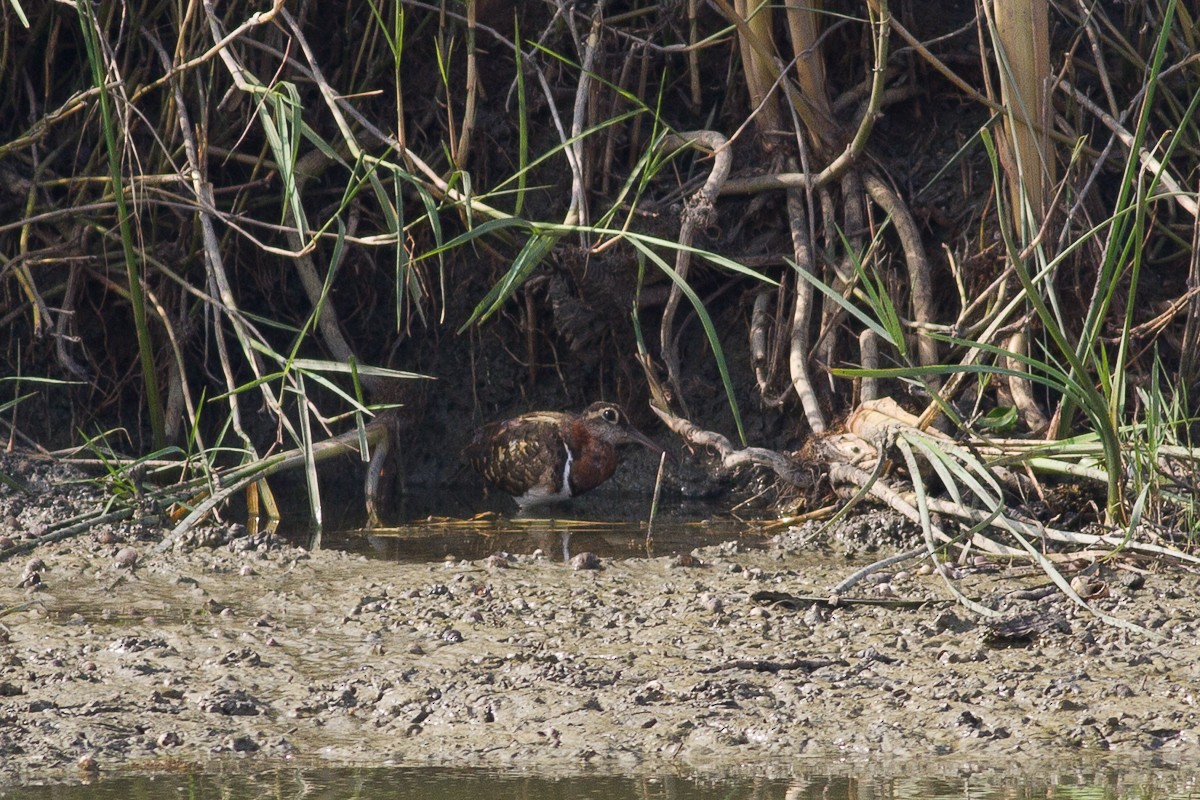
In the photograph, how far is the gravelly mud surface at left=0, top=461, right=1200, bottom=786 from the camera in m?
→ 2.78

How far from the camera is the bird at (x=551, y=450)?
5.48m

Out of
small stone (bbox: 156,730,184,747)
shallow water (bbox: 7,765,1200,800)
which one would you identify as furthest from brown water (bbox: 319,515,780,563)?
shallow water (bbox: 7,765,1200,800)

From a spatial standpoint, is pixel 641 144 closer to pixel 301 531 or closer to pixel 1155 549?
pixel 301 531

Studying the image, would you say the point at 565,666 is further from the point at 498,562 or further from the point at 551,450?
the point at 551,450

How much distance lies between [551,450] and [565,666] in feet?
7.56

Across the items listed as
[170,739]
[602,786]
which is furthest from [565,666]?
[170,739]

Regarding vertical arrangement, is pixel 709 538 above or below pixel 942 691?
below

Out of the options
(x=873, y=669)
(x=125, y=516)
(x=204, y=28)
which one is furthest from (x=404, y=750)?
(x=204, y=28)

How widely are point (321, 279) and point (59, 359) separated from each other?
102cm

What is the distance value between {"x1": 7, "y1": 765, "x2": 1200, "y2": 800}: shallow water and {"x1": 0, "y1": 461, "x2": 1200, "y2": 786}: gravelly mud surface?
10cm

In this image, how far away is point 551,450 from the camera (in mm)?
5445

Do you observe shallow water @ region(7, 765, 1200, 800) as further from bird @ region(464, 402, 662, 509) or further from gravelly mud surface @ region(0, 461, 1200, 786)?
bird @ region(464, 402, 662, 509)

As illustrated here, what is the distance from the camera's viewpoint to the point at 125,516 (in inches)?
168

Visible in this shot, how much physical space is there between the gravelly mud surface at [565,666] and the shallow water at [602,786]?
0.10 metres
